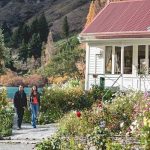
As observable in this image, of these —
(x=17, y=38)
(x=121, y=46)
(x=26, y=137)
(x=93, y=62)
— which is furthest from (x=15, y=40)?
(x=26, y=137)

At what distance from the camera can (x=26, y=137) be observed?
18.7 metres

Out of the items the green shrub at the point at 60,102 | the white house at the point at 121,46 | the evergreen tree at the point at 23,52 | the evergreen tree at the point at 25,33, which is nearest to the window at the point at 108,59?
the white house at the point at 121,46

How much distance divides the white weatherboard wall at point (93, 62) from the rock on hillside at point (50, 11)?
384ft

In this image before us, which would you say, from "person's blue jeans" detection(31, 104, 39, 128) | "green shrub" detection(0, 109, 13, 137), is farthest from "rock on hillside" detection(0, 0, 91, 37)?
"green shrub" detection(0, 109, 13, 137)

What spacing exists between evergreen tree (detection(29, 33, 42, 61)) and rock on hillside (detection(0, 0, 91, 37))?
34501 millimetres

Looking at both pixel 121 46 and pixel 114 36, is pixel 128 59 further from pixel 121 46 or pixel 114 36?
pixel 114 36

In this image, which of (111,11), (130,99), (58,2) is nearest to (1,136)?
(130,99)

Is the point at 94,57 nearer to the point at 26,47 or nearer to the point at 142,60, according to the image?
the point at 142,60

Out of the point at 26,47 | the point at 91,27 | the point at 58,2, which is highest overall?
the point at 58,2

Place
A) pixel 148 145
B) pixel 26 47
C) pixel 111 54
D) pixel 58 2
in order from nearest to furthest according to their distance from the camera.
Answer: pixel 148 145 < pixel 111 54 < pixel 26 47 < pixel 58 2

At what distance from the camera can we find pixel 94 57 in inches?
1249

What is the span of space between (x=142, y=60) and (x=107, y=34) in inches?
86.6

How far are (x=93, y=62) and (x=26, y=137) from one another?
13534 mm

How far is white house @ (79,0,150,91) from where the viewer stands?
92.3ft
